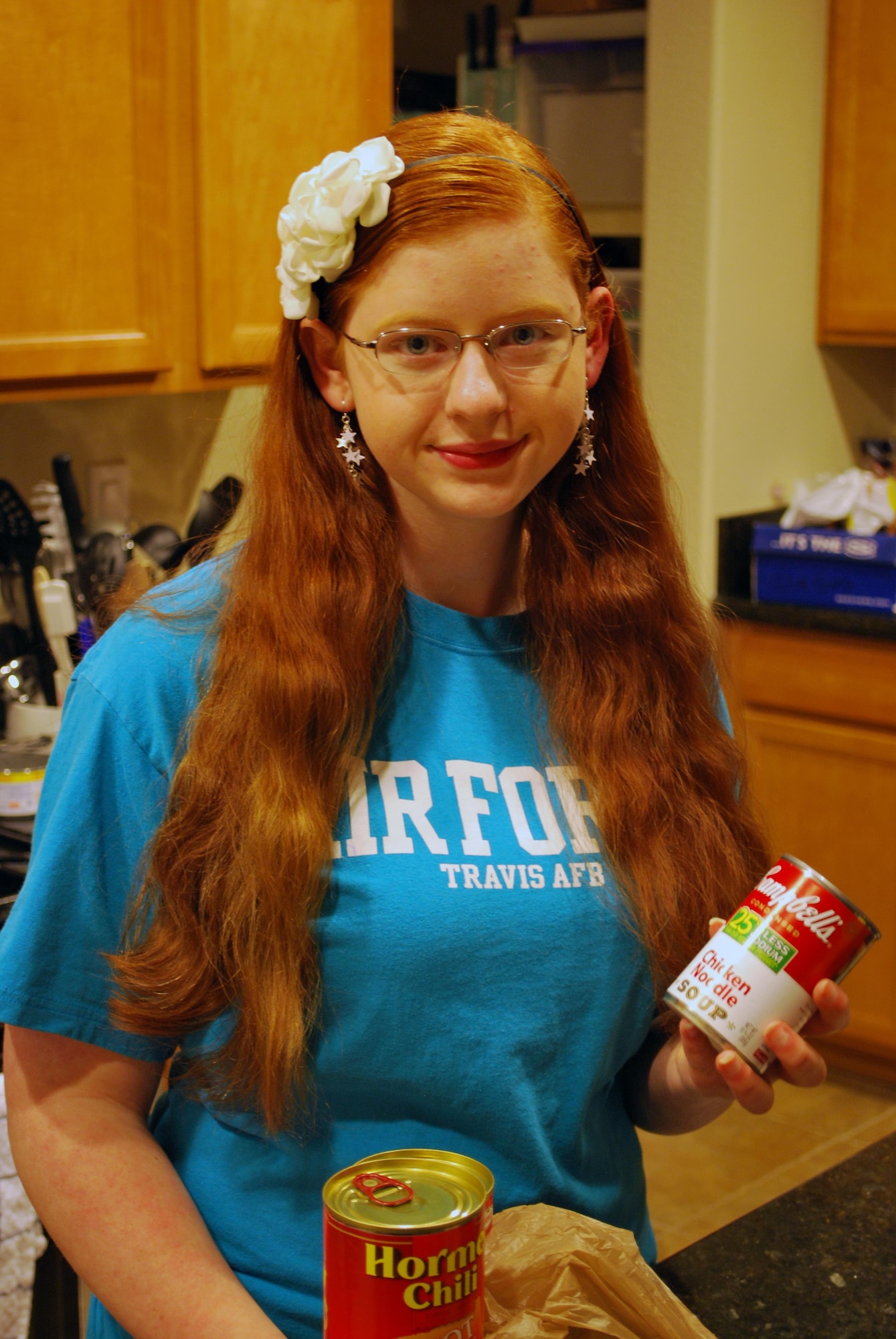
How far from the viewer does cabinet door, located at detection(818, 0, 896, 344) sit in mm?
2953

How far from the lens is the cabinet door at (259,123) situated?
1919 millimetres

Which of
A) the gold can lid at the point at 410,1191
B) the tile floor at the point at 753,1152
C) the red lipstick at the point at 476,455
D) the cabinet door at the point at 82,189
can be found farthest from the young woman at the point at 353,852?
the tile floor at the point at 753,1152

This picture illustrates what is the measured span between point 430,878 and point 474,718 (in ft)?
0.45

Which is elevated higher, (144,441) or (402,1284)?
(144,441)

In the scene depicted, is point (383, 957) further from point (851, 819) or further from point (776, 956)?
point (851, 819)

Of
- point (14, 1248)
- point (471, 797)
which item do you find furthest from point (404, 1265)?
point (14, 1248)

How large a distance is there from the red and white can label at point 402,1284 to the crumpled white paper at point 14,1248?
2.34 feet

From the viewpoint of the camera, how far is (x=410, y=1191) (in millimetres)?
644

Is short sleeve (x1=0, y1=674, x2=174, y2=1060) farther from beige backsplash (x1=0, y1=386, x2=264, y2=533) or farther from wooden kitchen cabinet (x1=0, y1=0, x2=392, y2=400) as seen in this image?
beige backsplash (x1=0, y1=386, x2=264, y2=533)

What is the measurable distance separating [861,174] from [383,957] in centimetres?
264

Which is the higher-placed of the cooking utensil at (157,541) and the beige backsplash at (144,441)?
the beige backsplash at (144,441)

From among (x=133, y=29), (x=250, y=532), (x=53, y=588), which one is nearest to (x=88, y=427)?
(x=53, y=588)

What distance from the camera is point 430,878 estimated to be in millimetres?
930

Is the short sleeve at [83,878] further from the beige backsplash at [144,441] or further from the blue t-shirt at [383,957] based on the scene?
the beige backsplash at [144,441]
